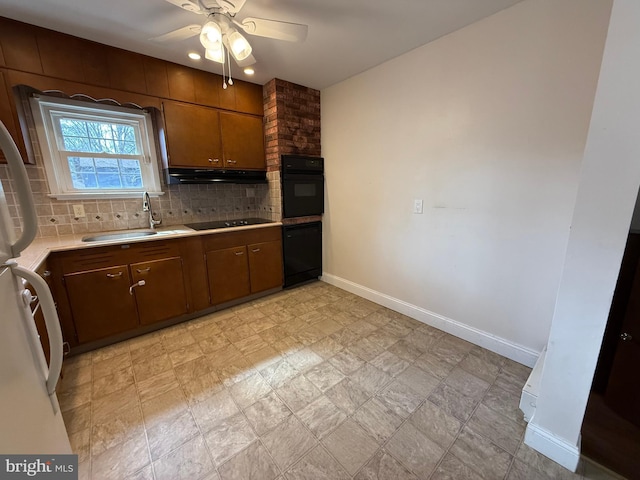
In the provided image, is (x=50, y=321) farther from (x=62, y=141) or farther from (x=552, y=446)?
(x=62, y=141)

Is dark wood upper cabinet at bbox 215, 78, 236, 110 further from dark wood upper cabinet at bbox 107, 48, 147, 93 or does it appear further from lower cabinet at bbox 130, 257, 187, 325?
lower cabinet at bbox 130, 257, 187, 325

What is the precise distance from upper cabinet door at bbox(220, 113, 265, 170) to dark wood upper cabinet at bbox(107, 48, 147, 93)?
73 cm

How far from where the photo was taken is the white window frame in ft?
7.09

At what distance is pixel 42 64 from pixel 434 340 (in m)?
3.75

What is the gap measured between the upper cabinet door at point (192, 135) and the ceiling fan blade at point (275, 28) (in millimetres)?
1255

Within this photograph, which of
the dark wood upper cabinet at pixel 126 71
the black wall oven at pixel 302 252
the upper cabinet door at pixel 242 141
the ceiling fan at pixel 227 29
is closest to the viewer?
the ceiling fan at pixel 227 29

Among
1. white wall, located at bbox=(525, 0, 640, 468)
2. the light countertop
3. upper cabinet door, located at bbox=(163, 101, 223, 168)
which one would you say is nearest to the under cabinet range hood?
upper cabinet door, located at bbox=(163, 101, 223, 168)

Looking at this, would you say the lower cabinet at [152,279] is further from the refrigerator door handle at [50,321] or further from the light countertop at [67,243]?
the refrigerator door handle at [50,321]

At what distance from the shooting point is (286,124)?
2945mm

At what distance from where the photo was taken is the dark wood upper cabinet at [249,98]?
283 centimetres

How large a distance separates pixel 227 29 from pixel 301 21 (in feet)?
1.90

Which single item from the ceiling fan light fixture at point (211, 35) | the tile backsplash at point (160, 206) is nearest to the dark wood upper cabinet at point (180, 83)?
the tile backsplash at point (160, 206)

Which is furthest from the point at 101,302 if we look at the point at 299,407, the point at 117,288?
the point at 299,407

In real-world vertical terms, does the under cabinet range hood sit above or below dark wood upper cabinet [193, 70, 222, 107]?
below
